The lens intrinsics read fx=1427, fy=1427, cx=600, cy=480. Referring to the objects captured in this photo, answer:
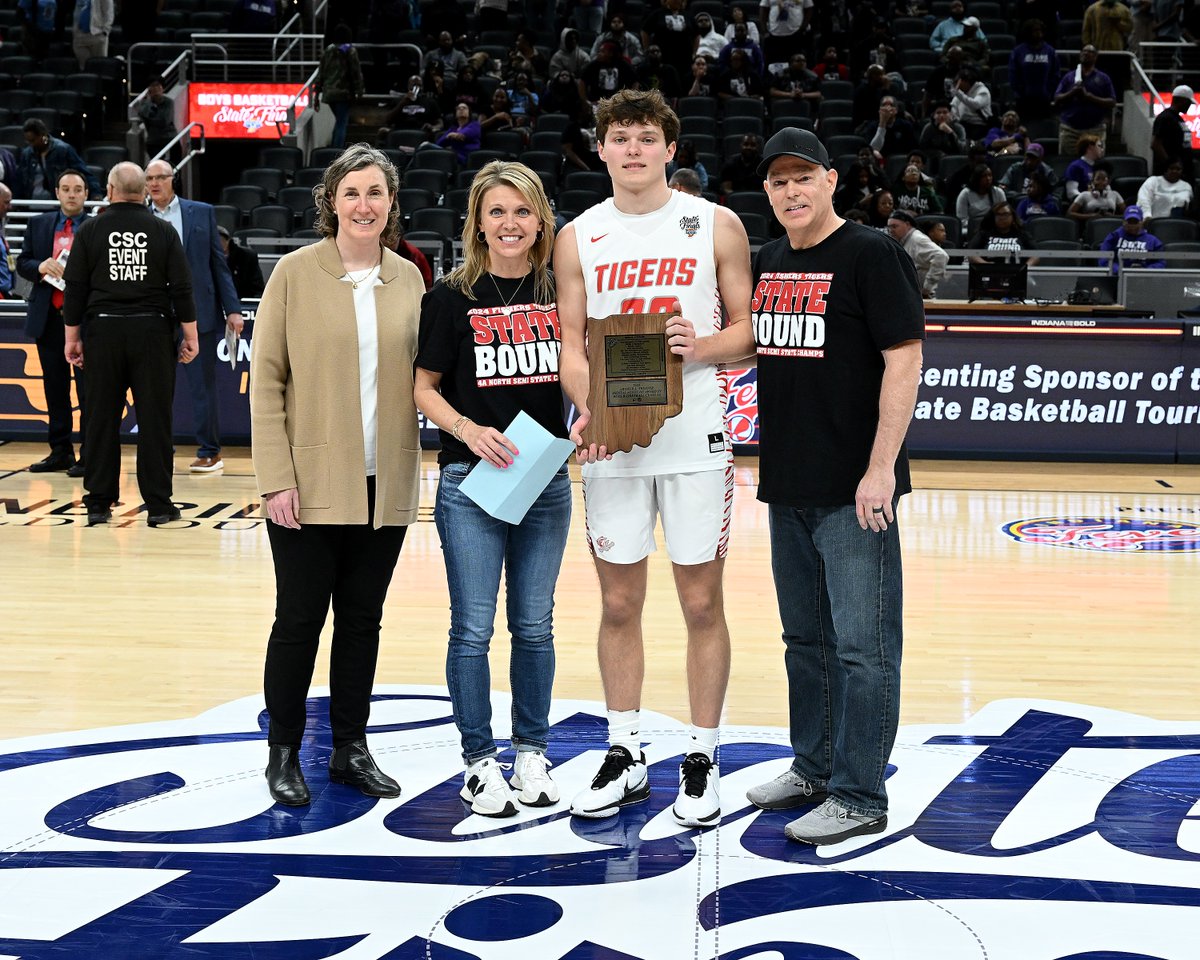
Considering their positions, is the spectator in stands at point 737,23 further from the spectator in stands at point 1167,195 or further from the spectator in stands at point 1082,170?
the spectator in stands at point 1167,195

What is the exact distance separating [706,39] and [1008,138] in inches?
151

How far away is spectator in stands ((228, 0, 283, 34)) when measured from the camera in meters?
17.5

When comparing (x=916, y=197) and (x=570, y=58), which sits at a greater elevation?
(x=570, y=58)

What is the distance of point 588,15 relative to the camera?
17188 mm

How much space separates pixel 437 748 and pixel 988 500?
17.7 feet

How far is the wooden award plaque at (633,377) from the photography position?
3771 mm

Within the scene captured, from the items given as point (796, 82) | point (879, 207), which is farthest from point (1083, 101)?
point (879, 207)

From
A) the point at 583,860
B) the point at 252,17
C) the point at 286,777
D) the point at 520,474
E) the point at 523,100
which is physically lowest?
the point at 583,860

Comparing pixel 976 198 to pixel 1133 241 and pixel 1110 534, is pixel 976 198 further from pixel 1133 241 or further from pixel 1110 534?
pixel 1110 534

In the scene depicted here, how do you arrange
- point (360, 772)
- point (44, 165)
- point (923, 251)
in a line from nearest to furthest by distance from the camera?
point (360, 772)
point (923, 251)
point (44, 165)

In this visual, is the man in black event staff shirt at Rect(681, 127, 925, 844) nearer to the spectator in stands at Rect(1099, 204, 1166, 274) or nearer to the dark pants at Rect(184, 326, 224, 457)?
the dark pants at Rect(184, 326, 224, 457)

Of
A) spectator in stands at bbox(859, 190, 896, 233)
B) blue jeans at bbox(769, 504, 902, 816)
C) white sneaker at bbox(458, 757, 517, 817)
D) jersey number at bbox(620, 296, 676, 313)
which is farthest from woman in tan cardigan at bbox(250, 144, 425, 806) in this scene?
spectator in stands at bbox(859, 190, 896, 233)

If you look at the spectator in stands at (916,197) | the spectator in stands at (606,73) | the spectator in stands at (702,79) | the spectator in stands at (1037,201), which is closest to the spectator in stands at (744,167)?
the spectator in stands at (916,197)

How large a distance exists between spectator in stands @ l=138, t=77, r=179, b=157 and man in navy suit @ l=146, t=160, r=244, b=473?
748cm
